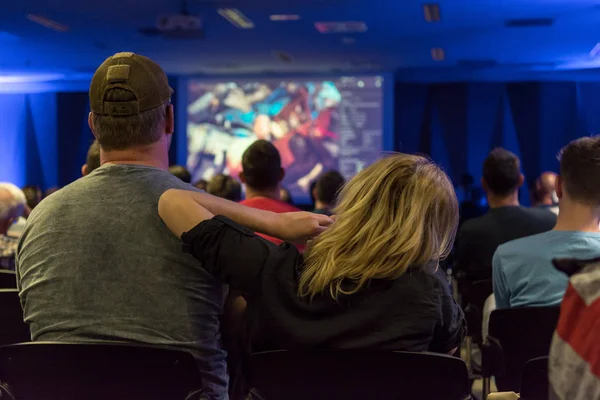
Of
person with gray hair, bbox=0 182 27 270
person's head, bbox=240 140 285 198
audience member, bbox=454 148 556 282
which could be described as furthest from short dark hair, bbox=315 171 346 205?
person with gray hair, bbox=0 182 27 270

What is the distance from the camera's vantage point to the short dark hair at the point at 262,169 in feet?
11.2

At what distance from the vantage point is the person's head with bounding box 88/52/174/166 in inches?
62.8

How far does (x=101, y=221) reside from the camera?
1542 mm

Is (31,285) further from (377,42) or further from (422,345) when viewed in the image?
(377,42)

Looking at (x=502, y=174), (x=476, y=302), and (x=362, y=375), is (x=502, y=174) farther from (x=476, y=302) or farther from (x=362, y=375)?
(x=362, y=375)

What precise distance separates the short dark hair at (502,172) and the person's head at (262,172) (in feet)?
3.80

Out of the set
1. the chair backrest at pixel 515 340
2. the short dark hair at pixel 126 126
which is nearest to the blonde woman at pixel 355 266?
the short dark hair at pixel 126 126

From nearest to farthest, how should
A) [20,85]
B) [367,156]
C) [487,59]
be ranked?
[487,59] → [367,156] → [20,85]

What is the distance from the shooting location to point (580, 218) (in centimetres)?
231

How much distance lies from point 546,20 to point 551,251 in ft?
21.4

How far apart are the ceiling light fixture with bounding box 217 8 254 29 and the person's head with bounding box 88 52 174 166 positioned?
20.8 ft

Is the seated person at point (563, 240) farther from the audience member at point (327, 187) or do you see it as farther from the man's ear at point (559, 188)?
the audience member at point (327, 187)

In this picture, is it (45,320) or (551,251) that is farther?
(551,251)

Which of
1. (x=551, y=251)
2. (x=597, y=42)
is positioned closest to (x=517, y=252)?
(x=551, y=251)
